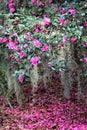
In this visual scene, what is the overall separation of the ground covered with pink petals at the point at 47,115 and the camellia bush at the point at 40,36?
165 cm

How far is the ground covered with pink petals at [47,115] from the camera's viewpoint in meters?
5.51

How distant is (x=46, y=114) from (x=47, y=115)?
81 millimetres

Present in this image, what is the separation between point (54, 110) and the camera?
253 inches

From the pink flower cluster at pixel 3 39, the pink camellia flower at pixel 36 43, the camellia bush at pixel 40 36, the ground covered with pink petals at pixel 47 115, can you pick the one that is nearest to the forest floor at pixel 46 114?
the ground covered with pink petals at pixel 47 115

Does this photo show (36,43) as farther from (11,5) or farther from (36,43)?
(11,5)

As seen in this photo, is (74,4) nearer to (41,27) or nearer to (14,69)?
(41,27)

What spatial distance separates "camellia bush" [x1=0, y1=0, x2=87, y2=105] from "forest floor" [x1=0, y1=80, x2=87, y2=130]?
65.3 inches

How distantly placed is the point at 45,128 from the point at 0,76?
53.4 inches

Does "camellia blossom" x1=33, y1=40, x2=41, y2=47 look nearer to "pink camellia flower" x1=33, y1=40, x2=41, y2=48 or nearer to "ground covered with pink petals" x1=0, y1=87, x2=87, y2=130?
"pink camellia flower" x1=33, y1=40, x2=41, y2=48

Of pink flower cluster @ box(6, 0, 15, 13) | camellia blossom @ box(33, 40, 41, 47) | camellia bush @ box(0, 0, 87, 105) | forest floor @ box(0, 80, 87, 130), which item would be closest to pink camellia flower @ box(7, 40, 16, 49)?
camellia bush @ box(0, 0, 87, 105)

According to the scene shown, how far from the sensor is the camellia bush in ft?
11.3

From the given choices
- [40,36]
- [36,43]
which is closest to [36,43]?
[36,43]

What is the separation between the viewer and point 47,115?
6.10m

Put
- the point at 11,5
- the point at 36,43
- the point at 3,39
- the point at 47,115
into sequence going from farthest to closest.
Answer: the point at 47,115, the point at 11,5, the point at 3,39, the point at 36,43
